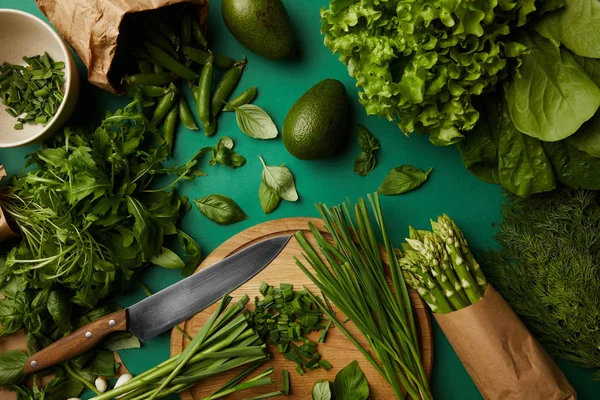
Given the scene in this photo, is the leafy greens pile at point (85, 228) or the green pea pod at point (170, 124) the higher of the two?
the green pea pod at point (170, 124)

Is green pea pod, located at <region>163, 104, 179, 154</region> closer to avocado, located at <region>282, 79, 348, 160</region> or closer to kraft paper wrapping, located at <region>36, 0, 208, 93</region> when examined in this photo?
kraft paper wrapping, located at <region>36, 0, 208, 93</region>

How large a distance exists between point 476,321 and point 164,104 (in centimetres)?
103

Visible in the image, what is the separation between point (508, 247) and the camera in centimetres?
138

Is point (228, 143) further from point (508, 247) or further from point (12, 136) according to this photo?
point (508, 247)

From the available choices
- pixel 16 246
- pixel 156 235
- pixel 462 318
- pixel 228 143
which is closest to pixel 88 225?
pixel 156 235

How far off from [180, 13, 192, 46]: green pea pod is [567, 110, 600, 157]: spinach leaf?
103 centimetres

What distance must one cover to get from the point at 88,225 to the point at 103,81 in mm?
384

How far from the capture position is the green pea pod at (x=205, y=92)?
1.48m

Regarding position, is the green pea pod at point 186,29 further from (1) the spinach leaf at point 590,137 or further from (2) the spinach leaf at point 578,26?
(1) the spinach leaf at point 590,137

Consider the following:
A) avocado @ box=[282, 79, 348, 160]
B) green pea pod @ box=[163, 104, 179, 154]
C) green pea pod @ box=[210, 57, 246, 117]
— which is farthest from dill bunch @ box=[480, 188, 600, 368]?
green pea pod @ box=[163, 104, 179, 154]

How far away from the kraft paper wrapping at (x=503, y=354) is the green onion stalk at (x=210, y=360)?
512 mm

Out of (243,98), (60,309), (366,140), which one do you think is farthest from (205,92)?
(60,309)

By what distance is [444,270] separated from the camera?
133 centimetres

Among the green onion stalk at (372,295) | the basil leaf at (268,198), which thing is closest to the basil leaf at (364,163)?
the green onion stalk at (372,295)
